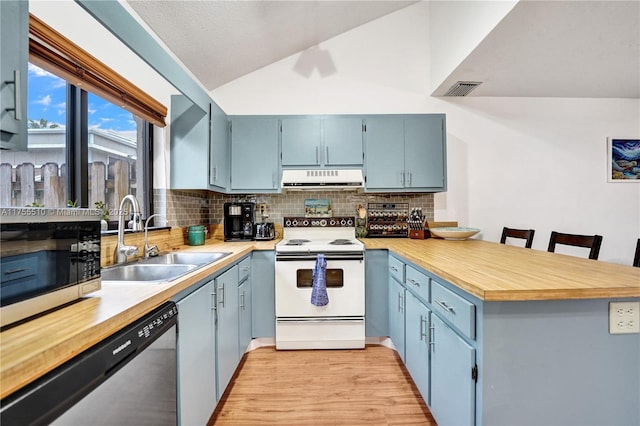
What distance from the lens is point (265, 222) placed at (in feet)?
9.76

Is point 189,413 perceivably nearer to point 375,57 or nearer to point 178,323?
point 178,323

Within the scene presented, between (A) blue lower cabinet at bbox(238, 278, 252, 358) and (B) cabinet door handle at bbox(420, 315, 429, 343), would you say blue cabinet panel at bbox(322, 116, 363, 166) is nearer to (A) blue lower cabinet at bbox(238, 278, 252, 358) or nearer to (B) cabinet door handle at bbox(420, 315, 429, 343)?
(A) blue lower cabinet at bbox(238, 278, 252, 358)

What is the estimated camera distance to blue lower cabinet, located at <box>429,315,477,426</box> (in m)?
1.09

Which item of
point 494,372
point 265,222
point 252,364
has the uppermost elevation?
point 265,222

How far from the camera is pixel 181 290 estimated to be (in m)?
1.20

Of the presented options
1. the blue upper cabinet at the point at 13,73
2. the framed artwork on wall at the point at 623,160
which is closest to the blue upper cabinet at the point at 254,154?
the blue upper cabinet at the point at 13,73

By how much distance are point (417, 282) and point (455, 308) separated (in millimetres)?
495

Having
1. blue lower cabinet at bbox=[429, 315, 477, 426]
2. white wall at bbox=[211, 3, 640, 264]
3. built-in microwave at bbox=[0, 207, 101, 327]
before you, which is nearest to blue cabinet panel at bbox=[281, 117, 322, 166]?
white wall at bbox=[211, 3, 640, 264]

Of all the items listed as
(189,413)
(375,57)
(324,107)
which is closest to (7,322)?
(189,413)

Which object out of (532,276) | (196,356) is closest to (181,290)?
(196,356)

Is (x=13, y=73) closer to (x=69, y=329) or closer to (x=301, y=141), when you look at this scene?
(x=69, y=329)

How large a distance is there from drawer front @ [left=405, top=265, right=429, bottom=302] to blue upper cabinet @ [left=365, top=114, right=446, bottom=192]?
1115mm

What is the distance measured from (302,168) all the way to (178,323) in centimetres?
191

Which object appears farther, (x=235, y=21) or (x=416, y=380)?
(x=235, y=21)
